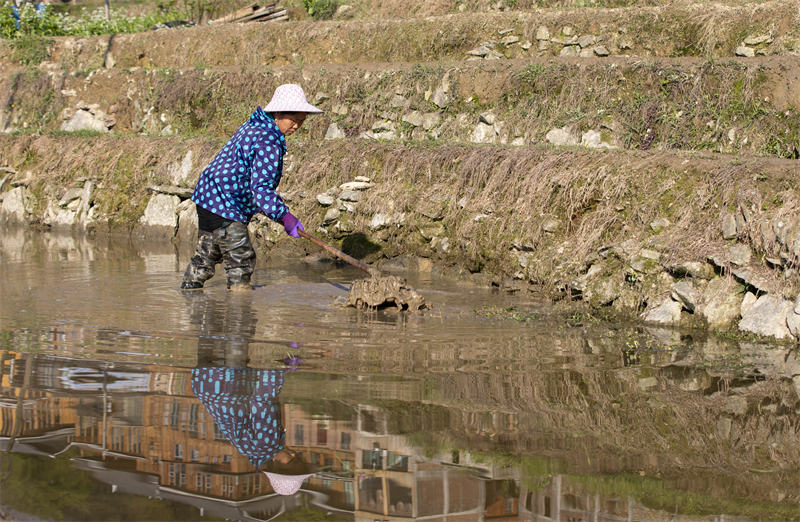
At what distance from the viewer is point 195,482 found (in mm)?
4488

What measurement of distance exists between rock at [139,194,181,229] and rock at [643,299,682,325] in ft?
24.6

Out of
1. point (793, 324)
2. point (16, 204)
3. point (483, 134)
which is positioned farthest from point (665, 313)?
point (16, 204)

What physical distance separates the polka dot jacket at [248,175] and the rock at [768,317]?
403 centimetres

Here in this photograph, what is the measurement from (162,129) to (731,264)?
11.0 m

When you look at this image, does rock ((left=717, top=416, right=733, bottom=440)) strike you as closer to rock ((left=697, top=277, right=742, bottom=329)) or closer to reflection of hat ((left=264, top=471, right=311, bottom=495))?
reflection of hat ((left=264, top=471, right=311, bottom=495))

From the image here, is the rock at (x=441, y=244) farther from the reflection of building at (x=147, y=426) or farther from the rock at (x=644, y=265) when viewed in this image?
the reflection of building at (x=147, y=426)

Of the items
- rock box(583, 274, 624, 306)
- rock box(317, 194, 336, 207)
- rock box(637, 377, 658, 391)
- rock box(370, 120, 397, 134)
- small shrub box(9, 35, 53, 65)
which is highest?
small shrub box(9, 35, 53, 65)

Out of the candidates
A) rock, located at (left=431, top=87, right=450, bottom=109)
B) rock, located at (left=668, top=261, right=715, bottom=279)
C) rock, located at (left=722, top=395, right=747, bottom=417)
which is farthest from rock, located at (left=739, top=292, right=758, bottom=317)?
rock, located at (left=431, top=87, right=450, bottom=109)

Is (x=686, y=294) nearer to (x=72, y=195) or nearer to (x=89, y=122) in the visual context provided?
(x=72, y=195)

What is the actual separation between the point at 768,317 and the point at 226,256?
488cm

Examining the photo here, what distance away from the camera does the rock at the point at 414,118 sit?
46.8 ft

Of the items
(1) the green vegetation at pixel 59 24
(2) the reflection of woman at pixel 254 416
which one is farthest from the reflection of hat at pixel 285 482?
(1) the green vegetation at pixel 59 24

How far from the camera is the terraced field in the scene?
29.6ft

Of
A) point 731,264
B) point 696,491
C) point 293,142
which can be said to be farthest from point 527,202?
point 696,491
